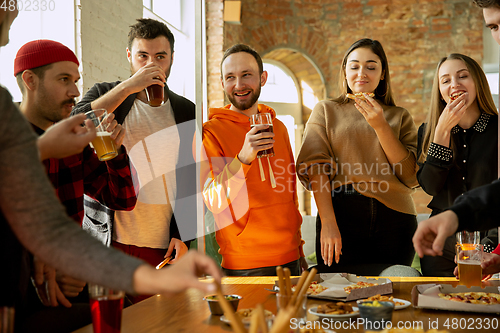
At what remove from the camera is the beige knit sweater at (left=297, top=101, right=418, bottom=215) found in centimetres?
216

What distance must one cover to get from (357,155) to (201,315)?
1.28 meters

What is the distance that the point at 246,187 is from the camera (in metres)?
2.12

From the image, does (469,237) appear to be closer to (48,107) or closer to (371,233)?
(371,233)

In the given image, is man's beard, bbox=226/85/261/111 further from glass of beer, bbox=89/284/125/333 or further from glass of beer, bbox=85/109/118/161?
glass of beer, bbox=89/284/125/333

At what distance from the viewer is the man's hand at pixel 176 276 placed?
2.17 ft

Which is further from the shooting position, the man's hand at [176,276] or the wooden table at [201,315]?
the wooden table at [201,315]

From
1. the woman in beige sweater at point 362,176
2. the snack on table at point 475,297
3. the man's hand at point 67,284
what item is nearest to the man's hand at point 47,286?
the man's hand at point 67,284

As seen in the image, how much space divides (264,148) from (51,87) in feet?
2.81

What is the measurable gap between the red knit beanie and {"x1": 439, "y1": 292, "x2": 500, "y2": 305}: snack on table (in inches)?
61.0

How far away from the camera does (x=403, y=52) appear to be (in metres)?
6.14

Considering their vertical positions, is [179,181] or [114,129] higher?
[114,129]

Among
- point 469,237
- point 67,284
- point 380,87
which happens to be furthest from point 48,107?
point 380,87

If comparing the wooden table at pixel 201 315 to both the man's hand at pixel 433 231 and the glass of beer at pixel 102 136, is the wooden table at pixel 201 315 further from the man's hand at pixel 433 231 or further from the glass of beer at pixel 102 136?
the glass of beer at pixel 102 136

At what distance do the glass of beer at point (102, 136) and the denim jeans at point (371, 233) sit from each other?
1.18 meters
